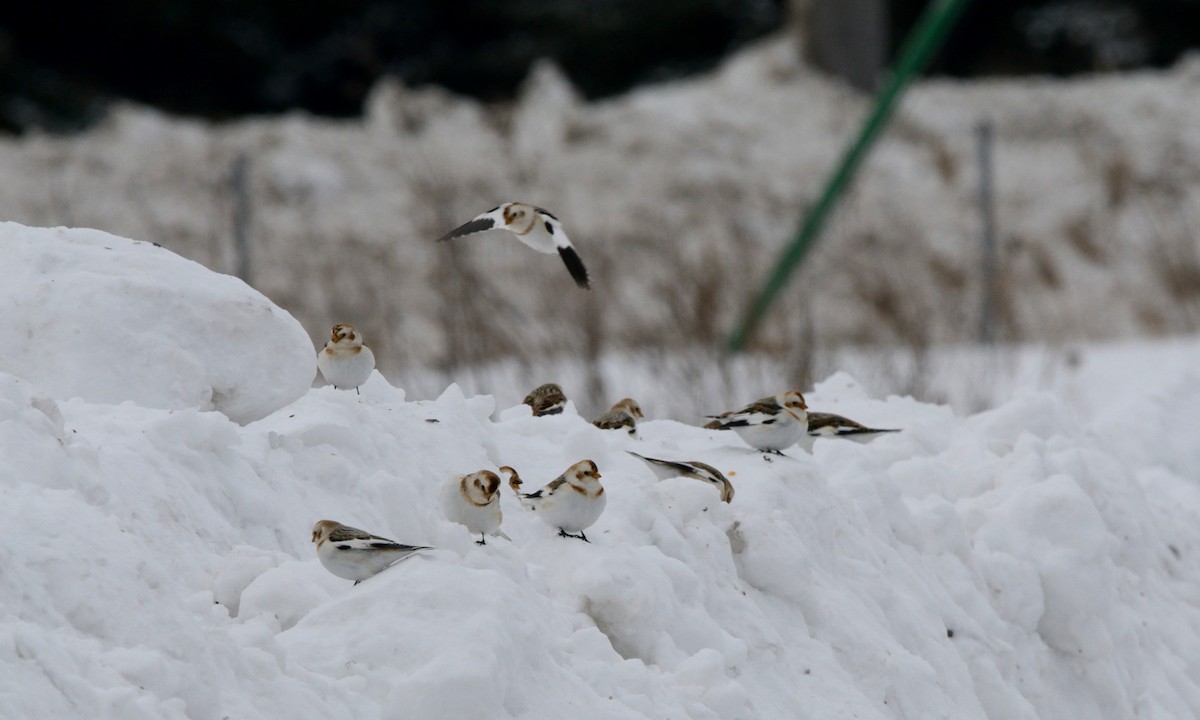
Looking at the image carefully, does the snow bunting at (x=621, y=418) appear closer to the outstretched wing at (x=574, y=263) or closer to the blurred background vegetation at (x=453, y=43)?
the outstretched wing at (x=574, y=263)

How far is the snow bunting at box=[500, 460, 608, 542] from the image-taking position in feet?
11.0

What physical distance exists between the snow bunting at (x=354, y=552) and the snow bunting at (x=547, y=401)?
1.59 meters

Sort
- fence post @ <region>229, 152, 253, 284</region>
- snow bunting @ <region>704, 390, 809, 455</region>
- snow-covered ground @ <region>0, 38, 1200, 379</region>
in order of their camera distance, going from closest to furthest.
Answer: snow bunting @ <region>704, 390, 809, 455</region> → fence post @ <region>229, 152, 253, 284</region> → snow-covered ground @ <region>0, 38, 1200, 379</region>

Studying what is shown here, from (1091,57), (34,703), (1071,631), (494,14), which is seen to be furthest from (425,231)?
(1091,57)

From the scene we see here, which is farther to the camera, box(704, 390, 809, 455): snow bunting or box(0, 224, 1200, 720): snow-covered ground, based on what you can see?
box(704, 390, 809, 455): snow bunting

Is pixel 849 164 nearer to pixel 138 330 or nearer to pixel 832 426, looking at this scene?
pixel 832 426

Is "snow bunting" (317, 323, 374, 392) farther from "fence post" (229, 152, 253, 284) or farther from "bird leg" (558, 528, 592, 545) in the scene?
"fence post" (229, 152, 253, 284)

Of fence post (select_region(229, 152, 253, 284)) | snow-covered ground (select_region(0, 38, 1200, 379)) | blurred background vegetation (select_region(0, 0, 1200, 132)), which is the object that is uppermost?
fence post (select_region(229, 152, 253, 284))

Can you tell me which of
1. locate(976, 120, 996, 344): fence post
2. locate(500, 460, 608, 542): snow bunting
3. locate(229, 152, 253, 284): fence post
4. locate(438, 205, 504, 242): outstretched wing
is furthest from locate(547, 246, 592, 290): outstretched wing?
locate(976, 120, 996, 344): fence post

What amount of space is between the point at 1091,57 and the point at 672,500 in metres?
21.0

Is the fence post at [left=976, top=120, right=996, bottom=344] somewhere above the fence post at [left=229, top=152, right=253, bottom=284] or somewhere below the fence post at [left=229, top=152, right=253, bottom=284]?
below

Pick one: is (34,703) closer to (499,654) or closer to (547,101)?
(499,654)

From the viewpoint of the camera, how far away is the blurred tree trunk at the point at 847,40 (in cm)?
1831

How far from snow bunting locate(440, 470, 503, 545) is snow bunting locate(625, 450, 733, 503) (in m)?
0.65
